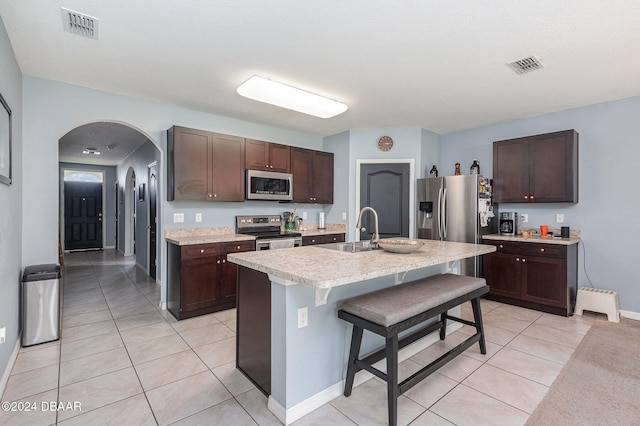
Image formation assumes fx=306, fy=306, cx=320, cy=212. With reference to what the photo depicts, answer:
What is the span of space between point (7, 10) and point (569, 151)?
5.47m

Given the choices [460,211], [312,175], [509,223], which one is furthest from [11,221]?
[509,223]

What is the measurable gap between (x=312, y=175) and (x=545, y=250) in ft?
11.0

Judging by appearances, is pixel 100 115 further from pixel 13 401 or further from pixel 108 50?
pixel 13 401

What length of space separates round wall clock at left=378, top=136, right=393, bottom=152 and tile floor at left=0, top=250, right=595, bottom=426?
2763 millimetres

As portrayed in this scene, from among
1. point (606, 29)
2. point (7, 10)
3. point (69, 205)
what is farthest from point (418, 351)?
point (69, 205)

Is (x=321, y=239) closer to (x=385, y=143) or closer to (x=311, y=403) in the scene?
(x=385, y=143)

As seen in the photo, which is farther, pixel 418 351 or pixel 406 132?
pixel 406 132

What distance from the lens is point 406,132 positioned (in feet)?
16.3

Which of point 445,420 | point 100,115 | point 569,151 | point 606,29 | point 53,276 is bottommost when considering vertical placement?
point 445,420

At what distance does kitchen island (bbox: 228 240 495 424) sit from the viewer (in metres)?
1.79

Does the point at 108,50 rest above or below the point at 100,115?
above

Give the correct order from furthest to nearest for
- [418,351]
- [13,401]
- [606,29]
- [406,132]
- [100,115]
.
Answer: [406,132] < [100,115] < [418,351] < [606,29] < [13,401]

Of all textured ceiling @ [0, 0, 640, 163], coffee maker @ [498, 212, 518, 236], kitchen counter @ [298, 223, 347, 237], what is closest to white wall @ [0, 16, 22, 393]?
textured ceiling @ [0, 0, 640, 163]

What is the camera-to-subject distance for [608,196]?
145 inches
